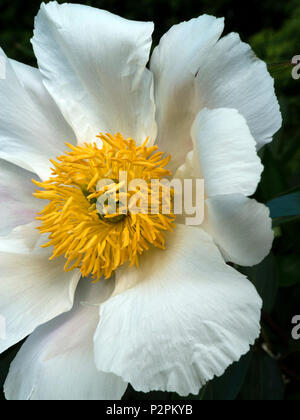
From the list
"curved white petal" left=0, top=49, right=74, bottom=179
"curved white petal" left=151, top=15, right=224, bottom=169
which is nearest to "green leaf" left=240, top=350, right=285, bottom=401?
"curved white petal" left=151, top=15, right=224, bottom=169

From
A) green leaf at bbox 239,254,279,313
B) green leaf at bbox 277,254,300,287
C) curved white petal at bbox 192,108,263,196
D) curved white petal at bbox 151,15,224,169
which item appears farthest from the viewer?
green leaf at bbox 277,254,300,287

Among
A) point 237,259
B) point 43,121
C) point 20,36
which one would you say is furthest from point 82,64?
point 20,36

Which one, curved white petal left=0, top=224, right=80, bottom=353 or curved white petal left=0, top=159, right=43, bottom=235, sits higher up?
curved white petal left=0, top=159, right=43, bottom=235

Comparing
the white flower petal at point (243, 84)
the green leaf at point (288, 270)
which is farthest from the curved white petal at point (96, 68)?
the green leaf at point (288, 270)

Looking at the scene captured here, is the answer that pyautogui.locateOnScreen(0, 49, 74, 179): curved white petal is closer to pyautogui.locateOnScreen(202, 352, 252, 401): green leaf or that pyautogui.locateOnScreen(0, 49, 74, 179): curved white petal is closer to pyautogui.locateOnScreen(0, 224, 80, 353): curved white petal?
pyautogui.locateOnScreen(0, 224, 80, 353): curved white petal

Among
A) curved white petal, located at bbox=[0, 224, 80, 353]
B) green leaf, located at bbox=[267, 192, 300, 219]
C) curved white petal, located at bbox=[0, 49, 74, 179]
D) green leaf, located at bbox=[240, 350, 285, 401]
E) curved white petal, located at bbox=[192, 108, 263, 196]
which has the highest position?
curved white petal, located at bbox=[0, 49, 74, 179]
